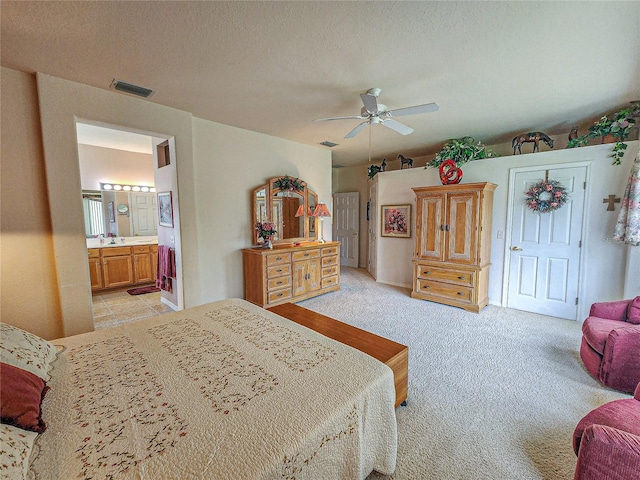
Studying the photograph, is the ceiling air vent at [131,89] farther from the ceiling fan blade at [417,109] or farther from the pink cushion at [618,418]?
the pink cushion at [618,418]

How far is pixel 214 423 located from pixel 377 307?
11.0ft

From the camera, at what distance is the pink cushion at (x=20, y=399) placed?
1.00 m

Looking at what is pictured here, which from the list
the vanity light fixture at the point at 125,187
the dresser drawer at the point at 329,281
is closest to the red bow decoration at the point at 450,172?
the dresser drawer at the point at 329,281

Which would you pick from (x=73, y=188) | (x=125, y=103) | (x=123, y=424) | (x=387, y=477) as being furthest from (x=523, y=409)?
(x=125, y=103)

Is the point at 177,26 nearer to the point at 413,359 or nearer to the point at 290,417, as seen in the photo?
the point at 290,417

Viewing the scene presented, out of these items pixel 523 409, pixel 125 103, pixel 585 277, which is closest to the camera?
pixel 523 409

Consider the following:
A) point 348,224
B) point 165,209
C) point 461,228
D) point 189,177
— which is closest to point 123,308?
point 165,209

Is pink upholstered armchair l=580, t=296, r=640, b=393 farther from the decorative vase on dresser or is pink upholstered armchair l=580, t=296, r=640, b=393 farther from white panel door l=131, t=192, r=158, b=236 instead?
white panel door l=131, t=192, r=158, b=236

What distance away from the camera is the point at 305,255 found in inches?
177

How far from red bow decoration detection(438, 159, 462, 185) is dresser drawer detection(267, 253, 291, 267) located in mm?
2769

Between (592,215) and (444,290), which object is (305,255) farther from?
(592,215)

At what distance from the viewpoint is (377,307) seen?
4.16 metres

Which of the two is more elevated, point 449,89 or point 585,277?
point 449,89

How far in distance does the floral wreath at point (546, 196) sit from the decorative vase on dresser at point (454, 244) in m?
0.49
